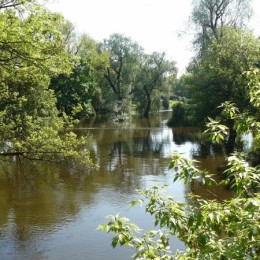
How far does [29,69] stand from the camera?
44.9 ft

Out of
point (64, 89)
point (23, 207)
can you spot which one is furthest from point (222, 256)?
point (64, 89)

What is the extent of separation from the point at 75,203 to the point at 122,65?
6022cm

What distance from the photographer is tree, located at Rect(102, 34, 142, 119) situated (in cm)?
7350

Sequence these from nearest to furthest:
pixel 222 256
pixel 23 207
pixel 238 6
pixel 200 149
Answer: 1. pixel 222 256
2. pixel 23 207
3. pixel 200 149
4. pixel 238 6

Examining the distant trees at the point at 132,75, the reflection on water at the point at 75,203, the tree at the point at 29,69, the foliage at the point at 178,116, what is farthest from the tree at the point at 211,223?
the distant trees at the point at 132,75

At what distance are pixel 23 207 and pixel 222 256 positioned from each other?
1514 cm

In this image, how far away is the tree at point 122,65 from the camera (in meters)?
73.5

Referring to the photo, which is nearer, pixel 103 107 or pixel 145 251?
pixel 145 251

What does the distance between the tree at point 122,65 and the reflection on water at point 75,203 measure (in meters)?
43.0

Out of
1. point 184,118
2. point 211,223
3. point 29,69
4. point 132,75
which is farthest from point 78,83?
point 211,223

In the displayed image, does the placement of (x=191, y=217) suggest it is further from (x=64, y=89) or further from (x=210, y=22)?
(x=64, y=89)

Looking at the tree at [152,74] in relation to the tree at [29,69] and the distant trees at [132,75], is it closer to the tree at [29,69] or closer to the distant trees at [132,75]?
the distant trees at [132,75]

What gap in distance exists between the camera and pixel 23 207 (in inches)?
683

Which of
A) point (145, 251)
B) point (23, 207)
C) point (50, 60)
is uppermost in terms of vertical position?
point (50, 60)
